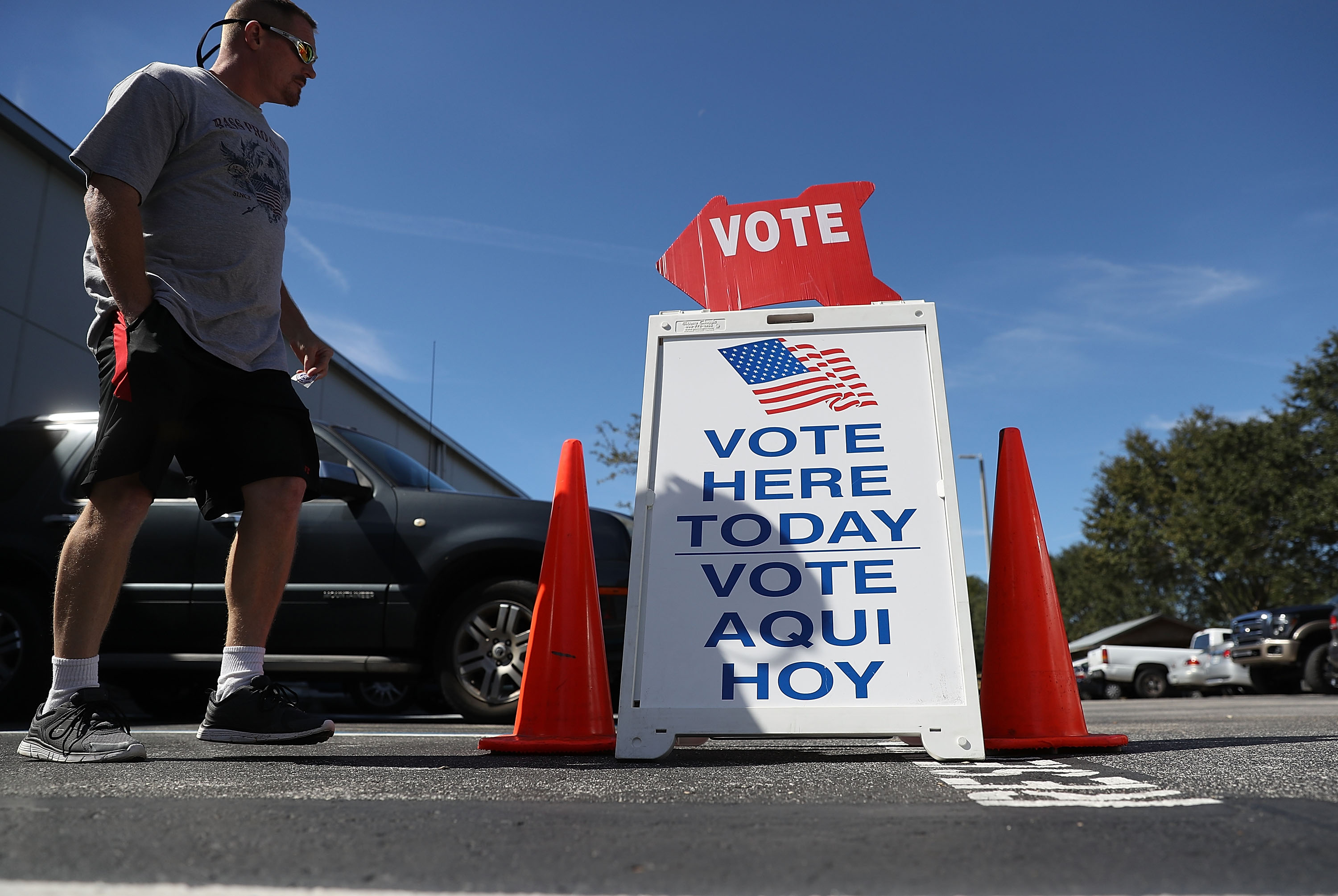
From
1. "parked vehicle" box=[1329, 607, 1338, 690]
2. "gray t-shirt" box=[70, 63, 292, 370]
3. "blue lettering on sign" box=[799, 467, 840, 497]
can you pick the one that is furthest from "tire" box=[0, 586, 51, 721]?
"parked vehicle" box=[1329, 607, 1338, 690]

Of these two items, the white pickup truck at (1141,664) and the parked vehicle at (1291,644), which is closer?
the parked vehicle at (1291,644)

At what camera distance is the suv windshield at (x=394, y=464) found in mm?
5621

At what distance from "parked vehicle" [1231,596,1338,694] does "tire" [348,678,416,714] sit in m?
12.6

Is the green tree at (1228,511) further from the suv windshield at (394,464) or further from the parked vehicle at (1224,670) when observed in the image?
the suv windshield at (394,464)

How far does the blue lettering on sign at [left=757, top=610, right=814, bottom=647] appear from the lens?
8.88 feet

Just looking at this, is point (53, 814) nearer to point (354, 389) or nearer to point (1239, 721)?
point (1239, 721)

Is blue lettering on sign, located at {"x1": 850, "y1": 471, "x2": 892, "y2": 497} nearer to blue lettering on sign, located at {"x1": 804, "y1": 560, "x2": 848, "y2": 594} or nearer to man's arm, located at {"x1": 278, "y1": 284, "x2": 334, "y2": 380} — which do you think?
blue lettering on sign, located at {"x1": 804, "y1": 560, "x2": 848, "y2": 594}

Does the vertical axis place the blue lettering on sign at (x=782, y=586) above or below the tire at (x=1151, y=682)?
below

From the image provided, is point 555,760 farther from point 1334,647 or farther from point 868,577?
point 1334,647

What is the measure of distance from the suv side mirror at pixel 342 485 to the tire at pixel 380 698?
266 cm

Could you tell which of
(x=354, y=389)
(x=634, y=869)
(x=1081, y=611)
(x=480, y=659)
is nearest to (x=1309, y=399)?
(x=1081, y=611)

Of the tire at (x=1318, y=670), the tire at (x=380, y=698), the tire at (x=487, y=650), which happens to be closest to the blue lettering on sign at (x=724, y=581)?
the tire at (x=487, y=650)

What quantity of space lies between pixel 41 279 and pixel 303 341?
Answer: 347 inches

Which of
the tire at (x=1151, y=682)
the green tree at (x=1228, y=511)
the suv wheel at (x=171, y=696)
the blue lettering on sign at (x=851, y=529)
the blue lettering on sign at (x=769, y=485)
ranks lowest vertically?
the suv wheel at (x=171, y=696)
